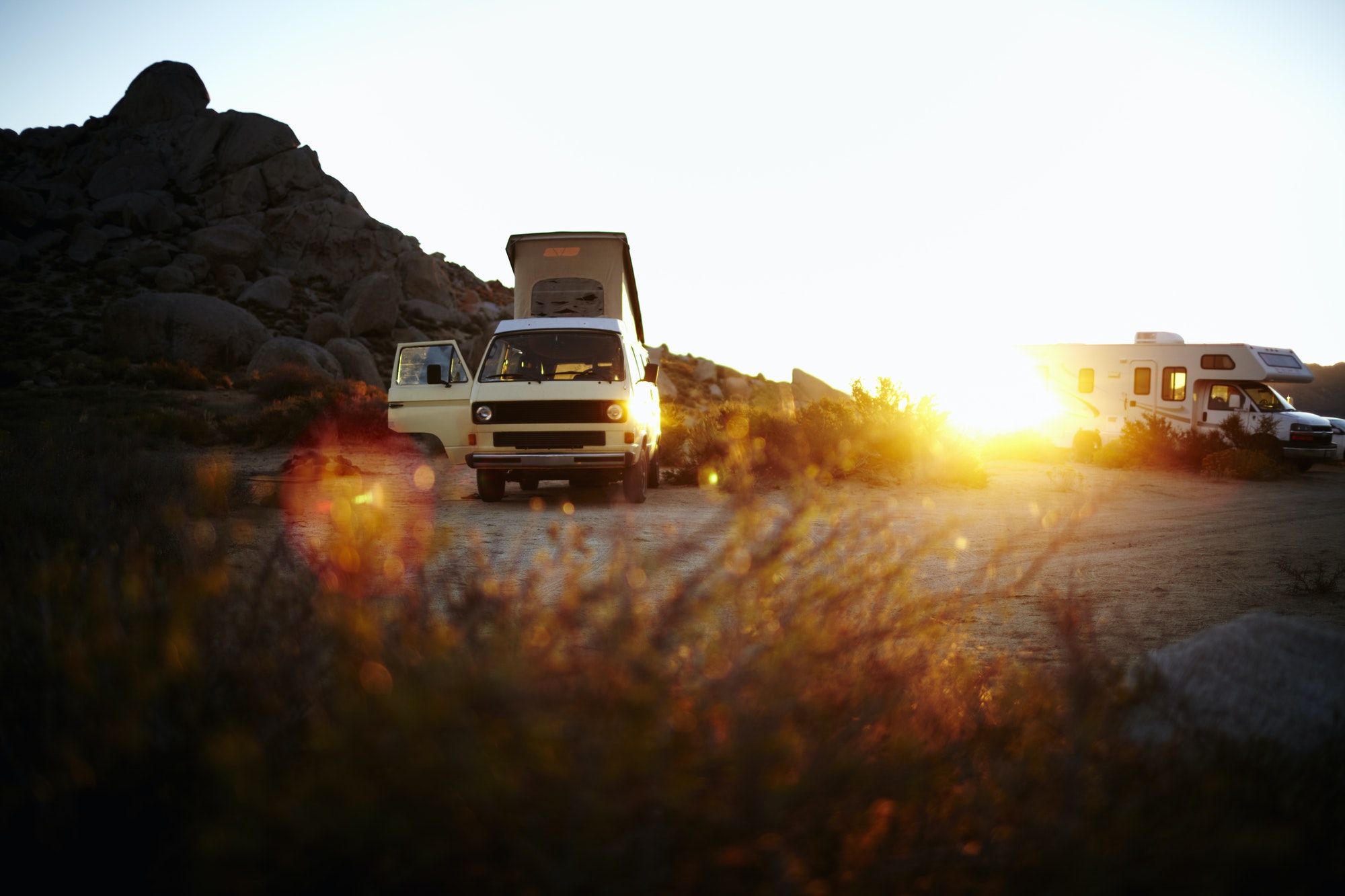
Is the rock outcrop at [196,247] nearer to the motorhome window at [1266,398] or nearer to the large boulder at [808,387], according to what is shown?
the large boulder at [808,387]

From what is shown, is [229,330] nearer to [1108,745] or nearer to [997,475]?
[997,475]

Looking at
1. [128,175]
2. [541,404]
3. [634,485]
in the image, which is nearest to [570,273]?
[541,404]

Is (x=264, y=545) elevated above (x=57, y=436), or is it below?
below

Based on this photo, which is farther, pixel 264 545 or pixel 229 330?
pixel 229 330

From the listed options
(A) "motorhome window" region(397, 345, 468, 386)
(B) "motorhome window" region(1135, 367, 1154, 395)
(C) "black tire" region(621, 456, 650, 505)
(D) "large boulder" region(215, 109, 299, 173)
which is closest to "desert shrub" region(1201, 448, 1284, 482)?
(B) "motorhome window" region(1135, 367, 1154, 395)

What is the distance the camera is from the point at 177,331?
3259 cm

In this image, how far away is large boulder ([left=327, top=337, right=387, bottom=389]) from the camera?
119ft

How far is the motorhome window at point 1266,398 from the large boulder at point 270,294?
45.4m

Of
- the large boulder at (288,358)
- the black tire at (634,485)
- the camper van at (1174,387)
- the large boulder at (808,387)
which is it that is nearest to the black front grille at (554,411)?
the black tire at (634,485)

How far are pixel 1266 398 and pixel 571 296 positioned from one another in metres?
15.8

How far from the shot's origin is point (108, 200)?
5384cm

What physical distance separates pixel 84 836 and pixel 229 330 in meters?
37.0

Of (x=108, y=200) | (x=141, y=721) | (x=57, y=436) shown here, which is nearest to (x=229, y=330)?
(x=57, y=436)

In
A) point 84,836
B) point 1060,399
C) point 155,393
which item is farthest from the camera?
point 155,393
